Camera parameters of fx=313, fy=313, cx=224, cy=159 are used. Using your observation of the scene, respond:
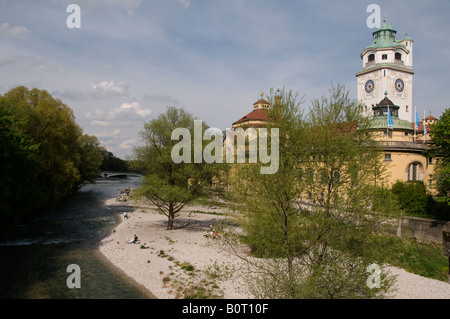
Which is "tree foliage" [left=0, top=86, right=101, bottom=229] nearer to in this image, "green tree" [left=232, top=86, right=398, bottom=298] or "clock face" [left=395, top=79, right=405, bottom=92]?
"green tree" [left=232, top=86, right=398, bottom=298]

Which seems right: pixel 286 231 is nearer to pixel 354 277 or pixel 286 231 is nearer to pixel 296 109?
pixel 354 277

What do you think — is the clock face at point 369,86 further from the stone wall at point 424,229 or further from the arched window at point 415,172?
the stone wall at point 424,229

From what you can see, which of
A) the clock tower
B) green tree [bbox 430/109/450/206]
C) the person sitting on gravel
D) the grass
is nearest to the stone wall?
the grass

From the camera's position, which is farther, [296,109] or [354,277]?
[296,109]

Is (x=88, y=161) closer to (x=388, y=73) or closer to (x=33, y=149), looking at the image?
(x=33, y=149)

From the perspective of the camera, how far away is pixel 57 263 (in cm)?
2133

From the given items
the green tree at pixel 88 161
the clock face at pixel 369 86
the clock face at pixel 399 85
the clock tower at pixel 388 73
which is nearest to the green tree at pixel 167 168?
the green tree at pixel 88 161

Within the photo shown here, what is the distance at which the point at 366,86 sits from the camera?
70.0 m

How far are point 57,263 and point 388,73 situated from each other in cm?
6864

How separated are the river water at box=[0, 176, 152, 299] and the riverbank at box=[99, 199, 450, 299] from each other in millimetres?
1065

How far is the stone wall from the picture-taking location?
88.4ft

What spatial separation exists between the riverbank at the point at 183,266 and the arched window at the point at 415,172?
21.8 metres

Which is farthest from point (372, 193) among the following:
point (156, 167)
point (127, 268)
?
point (156, 167)

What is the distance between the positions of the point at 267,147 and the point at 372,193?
4.58m
